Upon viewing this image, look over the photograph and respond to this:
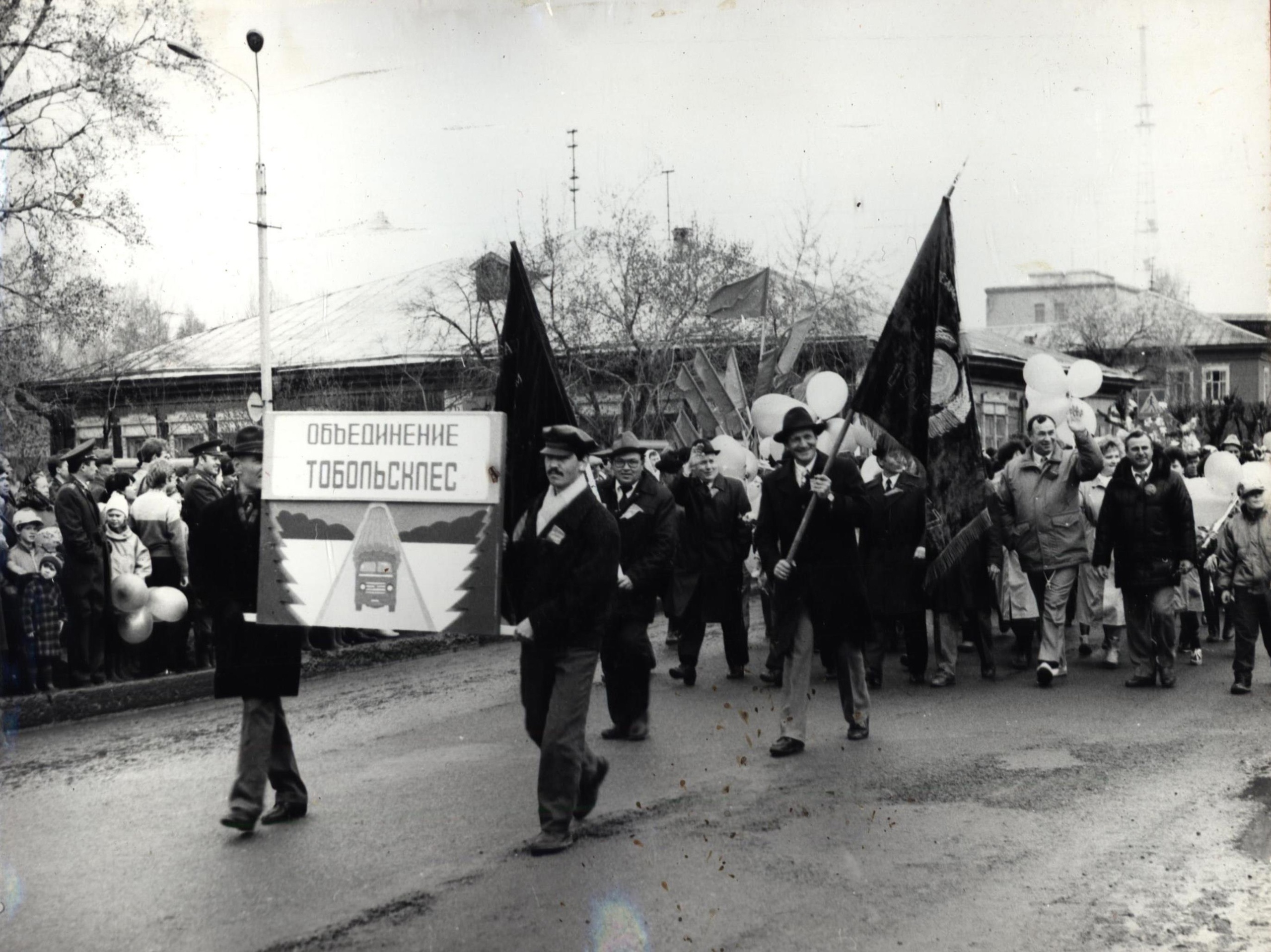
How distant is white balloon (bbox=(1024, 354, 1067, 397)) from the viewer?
13516 millimetres

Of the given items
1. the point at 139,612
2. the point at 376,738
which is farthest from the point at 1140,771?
the point at 139,612

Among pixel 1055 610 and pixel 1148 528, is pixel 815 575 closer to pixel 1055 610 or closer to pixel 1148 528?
pixel 1055 610

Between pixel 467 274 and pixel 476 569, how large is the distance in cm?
1775

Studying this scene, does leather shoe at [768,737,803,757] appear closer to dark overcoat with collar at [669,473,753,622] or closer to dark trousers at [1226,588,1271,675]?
dark overcoat with collar at [669,473,753,622]

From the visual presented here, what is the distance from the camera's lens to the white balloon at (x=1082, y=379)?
47.0 ft

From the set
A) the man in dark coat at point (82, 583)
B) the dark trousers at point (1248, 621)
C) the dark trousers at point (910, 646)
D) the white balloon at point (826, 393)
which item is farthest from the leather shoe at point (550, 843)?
the white balloon at point (826, 393)

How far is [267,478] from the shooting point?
6.38m

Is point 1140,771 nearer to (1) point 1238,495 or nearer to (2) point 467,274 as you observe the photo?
(1) point 1238,495

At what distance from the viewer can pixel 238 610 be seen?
667cm

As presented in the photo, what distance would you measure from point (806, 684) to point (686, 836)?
215cm

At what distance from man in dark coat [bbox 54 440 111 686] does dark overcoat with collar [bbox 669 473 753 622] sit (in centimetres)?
433

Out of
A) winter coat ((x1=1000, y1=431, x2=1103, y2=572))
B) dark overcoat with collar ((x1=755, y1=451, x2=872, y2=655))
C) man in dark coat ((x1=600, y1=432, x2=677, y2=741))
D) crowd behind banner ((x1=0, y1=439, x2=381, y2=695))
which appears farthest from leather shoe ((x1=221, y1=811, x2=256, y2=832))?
winter coat ((x1=1000, y1=431, x2=1103, y2=572))

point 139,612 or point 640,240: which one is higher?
point 640,240

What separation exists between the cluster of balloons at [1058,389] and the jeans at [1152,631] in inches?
89.7
